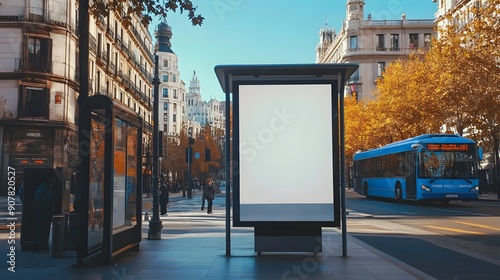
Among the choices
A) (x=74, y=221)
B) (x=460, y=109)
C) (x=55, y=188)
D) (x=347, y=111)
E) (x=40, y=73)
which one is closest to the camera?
(x=74, y=221)

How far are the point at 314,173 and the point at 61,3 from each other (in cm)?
3455

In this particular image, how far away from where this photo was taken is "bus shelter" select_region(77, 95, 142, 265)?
26.9 ft

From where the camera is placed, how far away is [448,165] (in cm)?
2566

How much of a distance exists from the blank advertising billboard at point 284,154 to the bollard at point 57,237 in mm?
3366

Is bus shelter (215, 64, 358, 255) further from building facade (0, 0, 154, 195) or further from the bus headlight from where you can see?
building facade (0, 0, 154, 195)

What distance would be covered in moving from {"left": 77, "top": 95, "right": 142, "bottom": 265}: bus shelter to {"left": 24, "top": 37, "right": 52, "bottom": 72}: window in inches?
1228

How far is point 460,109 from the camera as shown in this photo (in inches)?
1298

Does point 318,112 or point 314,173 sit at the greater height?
point 318,112

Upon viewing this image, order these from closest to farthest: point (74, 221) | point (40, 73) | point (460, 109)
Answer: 1. point (74, 221)
2. point (460, 109)
3. point (40, 73)

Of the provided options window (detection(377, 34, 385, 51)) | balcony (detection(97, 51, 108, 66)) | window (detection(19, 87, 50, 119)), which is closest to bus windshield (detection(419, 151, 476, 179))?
window (detection(19, 87, 50, 119))

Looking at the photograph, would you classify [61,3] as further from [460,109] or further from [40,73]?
[460,109]

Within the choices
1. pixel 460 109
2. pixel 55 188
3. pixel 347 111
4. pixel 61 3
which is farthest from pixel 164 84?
pixel 55 188

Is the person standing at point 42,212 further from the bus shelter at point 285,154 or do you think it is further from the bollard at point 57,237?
the bus shelter at point 285,154

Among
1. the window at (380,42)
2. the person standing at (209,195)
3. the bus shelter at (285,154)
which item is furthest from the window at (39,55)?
the window at (380,42)
